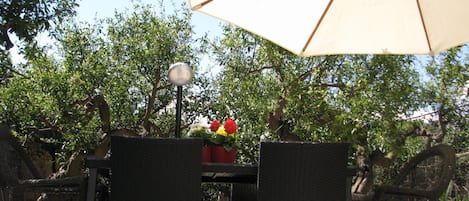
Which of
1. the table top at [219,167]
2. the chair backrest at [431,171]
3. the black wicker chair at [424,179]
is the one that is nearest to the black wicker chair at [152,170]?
the table top at [219,167]

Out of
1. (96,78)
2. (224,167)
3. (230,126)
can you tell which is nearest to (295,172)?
(224,167)

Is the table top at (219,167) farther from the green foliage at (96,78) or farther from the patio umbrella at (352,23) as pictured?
the green foliage at (96,78)

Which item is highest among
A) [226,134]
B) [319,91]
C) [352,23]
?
[319,91]

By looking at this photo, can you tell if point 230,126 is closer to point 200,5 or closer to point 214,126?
point 214,126

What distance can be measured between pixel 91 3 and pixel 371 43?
5.39 m

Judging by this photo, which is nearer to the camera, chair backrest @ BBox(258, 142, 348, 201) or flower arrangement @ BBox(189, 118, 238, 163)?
chair backrest @ BBox(258, 142, 348, 201)

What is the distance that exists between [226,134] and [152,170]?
2.73ft

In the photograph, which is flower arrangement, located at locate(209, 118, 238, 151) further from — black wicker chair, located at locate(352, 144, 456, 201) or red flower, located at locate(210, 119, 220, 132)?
black wicker chair, located at locate(352, 144, 456, 201)

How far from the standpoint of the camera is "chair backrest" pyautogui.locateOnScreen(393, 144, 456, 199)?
3.56 meters

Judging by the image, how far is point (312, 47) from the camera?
103 inches

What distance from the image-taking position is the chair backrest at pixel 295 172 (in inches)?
116

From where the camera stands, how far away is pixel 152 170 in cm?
277

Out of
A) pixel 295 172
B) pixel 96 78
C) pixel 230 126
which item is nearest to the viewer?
pixel 295 172

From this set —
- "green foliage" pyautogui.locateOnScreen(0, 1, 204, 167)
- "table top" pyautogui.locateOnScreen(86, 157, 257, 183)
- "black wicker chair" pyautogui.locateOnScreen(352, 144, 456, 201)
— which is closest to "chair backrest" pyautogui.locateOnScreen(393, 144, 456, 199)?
"black wicker chair" pyautogui.locateOnScreen(352, 144, 456, 201)
